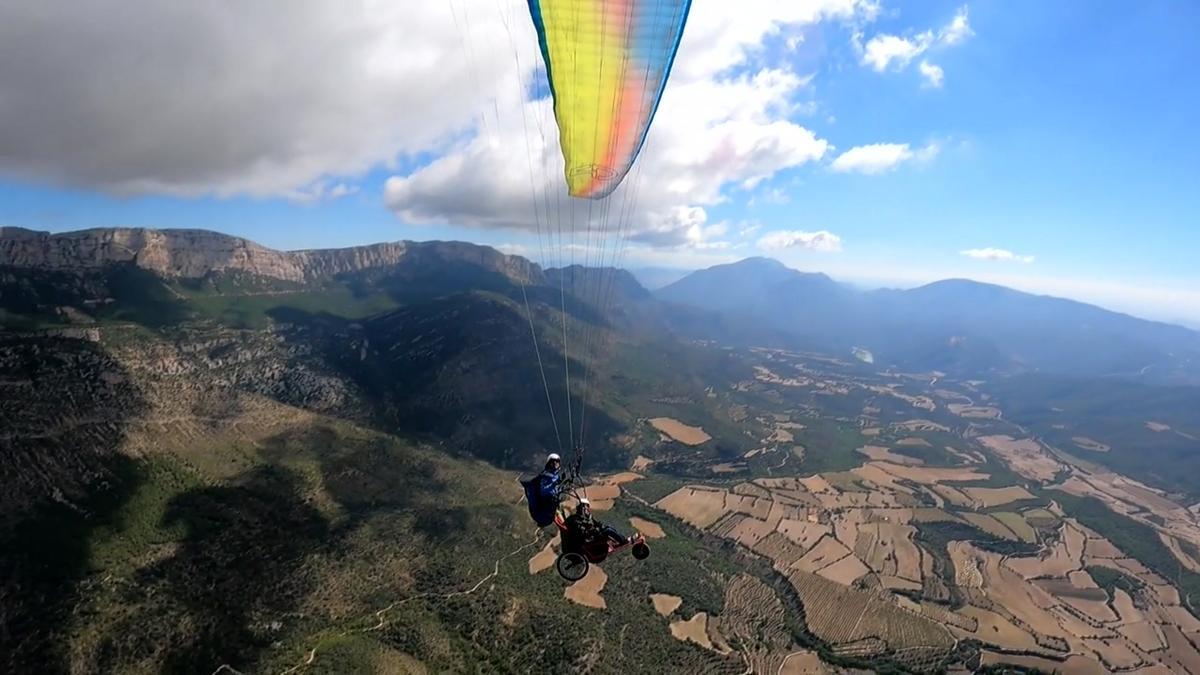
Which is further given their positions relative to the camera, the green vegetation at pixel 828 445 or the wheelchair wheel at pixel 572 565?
the green vegetation at pixel 828 445

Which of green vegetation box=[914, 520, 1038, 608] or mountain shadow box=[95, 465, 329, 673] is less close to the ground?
mountain shadow box=[95, 465, 329, 673]

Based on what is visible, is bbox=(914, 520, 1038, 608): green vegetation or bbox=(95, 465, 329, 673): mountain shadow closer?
bbox=(95, 465, 329, 673): mountain shadow

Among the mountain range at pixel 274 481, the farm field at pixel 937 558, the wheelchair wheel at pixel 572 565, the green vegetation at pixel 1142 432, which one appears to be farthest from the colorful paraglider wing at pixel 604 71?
the green vegetation at pixel 1142 432

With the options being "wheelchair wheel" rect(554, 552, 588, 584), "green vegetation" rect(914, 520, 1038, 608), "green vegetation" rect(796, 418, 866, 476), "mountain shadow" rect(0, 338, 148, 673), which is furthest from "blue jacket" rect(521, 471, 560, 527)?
"green vegetation" rect(796, 418, 866, 476)

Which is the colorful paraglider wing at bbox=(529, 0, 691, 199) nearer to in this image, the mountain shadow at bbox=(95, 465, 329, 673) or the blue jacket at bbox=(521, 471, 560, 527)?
the blue jacket at bbox=(521, 471, 560, 527)

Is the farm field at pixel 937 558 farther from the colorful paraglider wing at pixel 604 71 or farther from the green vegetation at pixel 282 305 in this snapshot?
the green vegetation at pixel 282 305

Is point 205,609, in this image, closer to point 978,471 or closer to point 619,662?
point 619,662

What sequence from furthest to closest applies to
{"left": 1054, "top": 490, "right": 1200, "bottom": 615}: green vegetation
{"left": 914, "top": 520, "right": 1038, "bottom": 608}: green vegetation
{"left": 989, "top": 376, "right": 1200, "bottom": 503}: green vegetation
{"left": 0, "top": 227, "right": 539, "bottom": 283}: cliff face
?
{"left": 989, "top": 376, "right": 1200, "bottom": 503}: green vegetation < {"left": 0, "top": 227, "right": 539, "bottom": 283}: cliff face < {"left": 914, "top": 520, "right": 1038, "bottom": 608}: green vegetation < {"left": 1054, "top": 490, "right": 1200, "bottom": 615}: green vegetation
